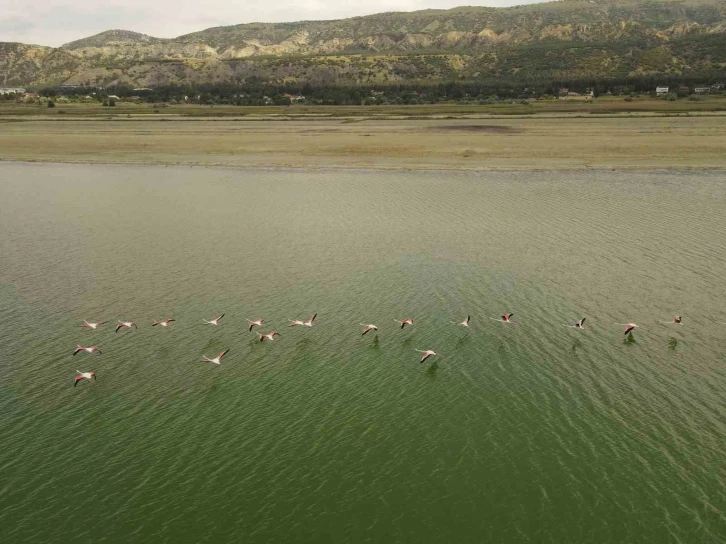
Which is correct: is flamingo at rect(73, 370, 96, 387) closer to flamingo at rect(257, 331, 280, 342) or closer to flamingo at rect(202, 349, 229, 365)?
flamingo at rect(202, 349, 229, 365)

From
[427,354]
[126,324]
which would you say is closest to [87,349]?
[126,324]

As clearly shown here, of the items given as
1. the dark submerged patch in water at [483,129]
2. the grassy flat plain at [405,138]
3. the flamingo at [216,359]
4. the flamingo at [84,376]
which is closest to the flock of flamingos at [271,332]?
the flamingo at [216,359]

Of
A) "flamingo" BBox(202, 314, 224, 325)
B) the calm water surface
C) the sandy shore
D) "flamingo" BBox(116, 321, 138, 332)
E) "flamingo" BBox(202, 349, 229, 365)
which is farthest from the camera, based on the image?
the sandy shore

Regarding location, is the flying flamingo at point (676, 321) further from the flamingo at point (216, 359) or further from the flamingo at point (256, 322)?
the flamingo at point (216, 359)

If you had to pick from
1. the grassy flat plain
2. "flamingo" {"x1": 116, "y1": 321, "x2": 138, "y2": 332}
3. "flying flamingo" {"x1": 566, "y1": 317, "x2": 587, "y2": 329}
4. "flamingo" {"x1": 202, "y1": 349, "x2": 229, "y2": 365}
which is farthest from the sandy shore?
"flamingo" {"x1": 202, "y1": 349, "x2": 229, "y2": 365}

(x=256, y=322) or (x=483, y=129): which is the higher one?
(x=483, y=129)

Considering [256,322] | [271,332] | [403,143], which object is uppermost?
[403,143]

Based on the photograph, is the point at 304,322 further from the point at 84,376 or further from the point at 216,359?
the point at 84,376
